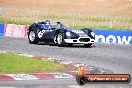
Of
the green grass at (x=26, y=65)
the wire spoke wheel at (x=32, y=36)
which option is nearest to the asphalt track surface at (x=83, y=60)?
the wire spoke wheel at (x=32, y=36)

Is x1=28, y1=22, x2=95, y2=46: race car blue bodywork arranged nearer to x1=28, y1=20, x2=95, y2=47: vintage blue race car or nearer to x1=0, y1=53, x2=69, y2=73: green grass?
x1=28, y1=20, x2=95, y2=47: vintage blue race car

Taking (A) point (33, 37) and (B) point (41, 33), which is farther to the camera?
(A) point (33, 37)

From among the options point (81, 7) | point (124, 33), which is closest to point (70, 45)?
point (124, 33)

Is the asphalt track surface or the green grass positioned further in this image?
the green grass

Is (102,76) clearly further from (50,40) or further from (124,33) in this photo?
(124,33)

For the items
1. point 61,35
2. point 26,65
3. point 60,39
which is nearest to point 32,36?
point 60,39

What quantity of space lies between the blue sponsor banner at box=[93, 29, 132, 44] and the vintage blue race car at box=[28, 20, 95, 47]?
5.32m

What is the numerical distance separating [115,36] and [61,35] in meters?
7.00

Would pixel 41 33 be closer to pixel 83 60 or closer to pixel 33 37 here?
pixel 33 37

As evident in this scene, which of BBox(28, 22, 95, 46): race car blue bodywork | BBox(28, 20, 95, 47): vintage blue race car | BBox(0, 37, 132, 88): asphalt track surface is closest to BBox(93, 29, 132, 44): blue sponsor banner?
BBox(28, 20, 95, 47): vintage blue race car

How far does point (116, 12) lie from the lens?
78875 mm

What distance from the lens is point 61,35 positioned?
22969mm

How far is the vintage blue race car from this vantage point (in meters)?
22.8

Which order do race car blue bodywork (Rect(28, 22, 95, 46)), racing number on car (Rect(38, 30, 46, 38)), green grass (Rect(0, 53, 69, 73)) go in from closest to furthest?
1. green grass (Rect(0, 53, 69, 73))
2. race car blue bodywork (Rect(28, 22, 95, 46))
3. racing number on car (Rect(38, 30, 46, 38))
